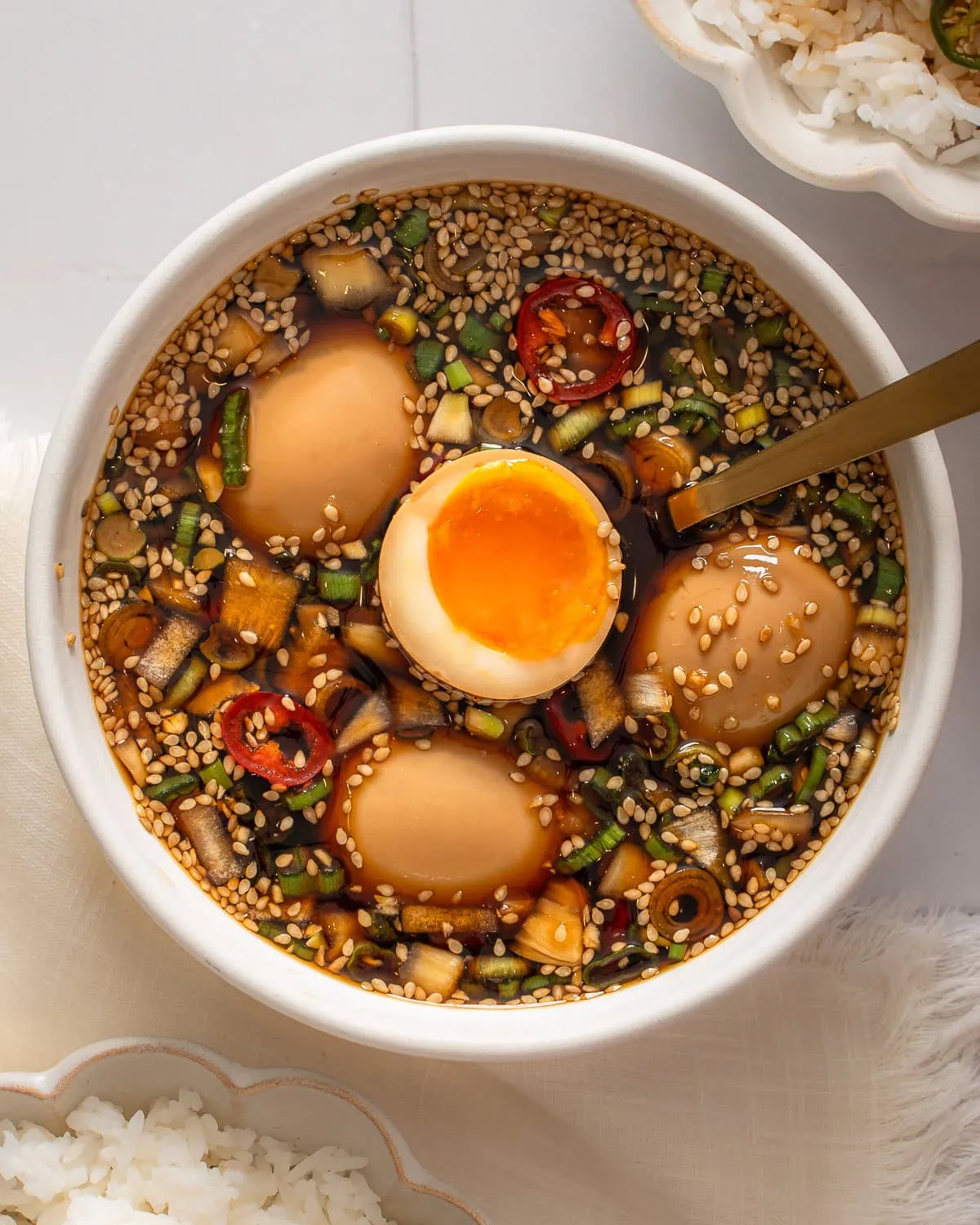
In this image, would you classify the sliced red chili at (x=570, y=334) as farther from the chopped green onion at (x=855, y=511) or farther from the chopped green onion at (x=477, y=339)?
the chopped green onion at (x=855, y=511)

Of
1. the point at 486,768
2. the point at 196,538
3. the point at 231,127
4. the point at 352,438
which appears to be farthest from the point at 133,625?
the point at 231,127

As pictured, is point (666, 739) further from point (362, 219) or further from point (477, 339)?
point (362, 219)

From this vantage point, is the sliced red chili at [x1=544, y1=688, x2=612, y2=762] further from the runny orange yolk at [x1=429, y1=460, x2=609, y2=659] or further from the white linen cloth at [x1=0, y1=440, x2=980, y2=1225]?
the white linen cloth at [x1=0, y1=440, x2=980, y2=1225]

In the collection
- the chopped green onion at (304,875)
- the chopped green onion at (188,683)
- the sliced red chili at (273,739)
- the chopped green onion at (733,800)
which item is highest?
the chopped green onion at (188,683)

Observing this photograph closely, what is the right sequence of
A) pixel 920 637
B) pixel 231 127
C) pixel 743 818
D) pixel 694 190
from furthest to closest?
pixel 231 127 < pixel 743 818 < pixel 920 637 < pixel 694 190

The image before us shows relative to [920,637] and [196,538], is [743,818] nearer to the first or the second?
[920,637]

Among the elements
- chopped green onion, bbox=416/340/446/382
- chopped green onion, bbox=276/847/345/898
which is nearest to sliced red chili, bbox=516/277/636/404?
chopped green onion, bbox=416/340/446/382

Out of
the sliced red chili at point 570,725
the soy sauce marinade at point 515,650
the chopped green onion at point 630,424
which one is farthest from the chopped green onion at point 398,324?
the sliced red chili at point 570,725
